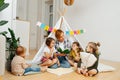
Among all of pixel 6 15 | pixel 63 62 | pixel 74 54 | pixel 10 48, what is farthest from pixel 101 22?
pixel 10 48

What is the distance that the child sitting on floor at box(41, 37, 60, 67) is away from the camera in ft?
6.70

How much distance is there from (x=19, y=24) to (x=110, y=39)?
1.77 metres

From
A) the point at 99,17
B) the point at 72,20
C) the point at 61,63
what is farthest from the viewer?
the point at 72,20

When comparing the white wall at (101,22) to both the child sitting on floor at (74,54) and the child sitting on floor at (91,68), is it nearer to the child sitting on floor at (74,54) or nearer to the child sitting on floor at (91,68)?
the child sitting on floor at (74,54)

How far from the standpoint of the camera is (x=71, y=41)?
7.73 feet

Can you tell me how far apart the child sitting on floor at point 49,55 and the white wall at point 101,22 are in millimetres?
1443

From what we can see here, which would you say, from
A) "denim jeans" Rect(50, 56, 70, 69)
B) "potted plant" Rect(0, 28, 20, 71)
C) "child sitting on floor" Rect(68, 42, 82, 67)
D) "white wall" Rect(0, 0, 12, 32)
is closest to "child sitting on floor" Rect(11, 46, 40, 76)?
"potted plant" Rect(0, 28, 20, 71)

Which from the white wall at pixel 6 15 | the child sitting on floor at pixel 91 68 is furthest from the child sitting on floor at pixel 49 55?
the white wall at pixel 6 15

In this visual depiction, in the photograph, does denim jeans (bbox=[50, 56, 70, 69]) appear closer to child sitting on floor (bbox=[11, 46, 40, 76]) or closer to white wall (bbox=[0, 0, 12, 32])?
child sitting on floor (bbox=[11, 46, 40, 76])

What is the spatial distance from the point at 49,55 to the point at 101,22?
1614mm

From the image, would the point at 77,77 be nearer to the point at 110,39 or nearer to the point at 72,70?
the point at 72,70

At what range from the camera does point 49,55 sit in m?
2.06

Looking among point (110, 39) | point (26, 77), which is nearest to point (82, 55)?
point (26, 77)

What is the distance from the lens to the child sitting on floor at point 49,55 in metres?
2.04
